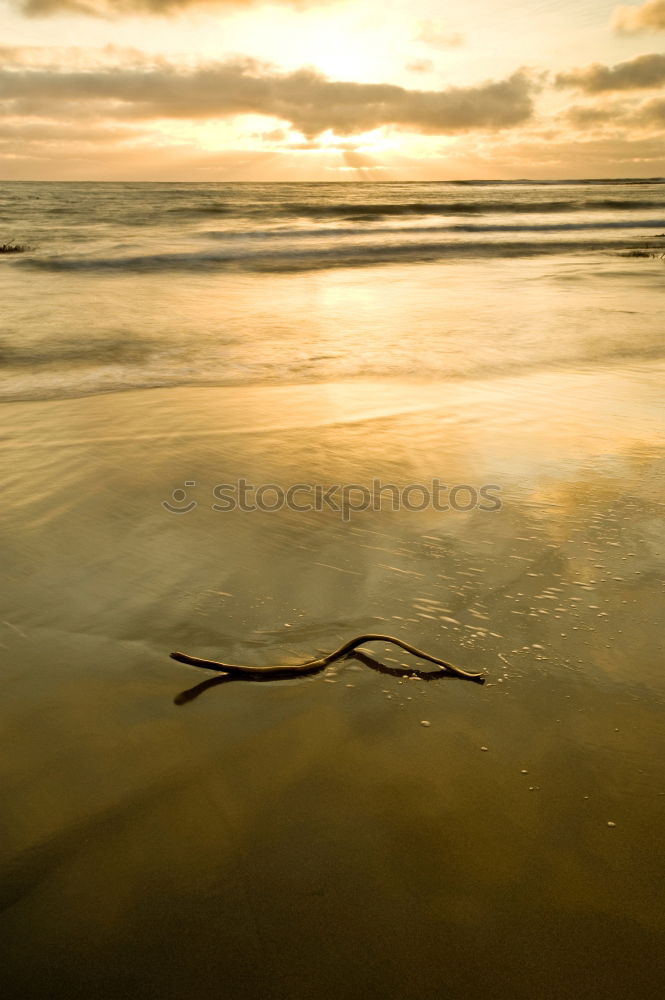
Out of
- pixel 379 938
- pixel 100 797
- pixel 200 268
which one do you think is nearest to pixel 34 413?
pixel 100 797

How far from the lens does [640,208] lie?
1481 inches

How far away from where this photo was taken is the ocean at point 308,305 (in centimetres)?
656

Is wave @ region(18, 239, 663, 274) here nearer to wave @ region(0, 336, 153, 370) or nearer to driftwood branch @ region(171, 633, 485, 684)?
wave @ region(0, 336, 153, 370)

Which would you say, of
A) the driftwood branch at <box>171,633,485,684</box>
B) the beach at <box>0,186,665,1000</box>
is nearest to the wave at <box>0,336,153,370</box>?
the beach at <box>0,186,665,1000</box>

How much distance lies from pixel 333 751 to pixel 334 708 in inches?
6.7

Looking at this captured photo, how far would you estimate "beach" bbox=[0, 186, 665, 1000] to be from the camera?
4.60ft

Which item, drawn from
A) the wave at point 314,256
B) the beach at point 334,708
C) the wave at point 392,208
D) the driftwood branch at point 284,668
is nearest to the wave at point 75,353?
the beach at point 334,708

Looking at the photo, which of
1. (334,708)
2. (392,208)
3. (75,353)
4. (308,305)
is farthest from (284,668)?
(392,208)

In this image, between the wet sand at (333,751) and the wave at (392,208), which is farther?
the wave at (392,208)

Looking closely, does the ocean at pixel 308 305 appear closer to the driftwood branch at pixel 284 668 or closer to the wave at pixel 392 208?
the driftwood branch at pixel 284 668

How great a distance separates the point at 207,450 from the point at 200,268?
12477 mm

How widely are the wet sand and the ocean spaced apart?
3.19m

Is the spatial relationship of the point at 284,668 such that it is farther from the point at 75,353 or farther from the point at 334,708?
the point at 75,353

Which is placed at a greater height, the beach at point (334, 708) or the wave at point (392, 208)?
the wave at point (392, 208)
